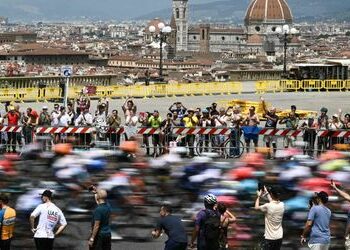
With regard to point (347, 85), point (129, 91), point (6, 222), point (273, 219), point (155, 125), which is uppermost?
point (347, 85)

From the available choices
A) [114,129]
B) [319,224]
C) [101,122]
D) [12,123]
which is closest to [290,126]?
[114,129]

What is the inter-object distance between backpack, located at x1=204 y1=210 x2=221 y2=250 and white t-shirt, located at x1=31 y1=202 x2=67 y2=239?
64.9 inches

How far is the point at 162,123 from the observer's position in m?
20.2

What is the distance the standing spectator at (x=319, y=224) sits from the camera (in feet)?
36.7

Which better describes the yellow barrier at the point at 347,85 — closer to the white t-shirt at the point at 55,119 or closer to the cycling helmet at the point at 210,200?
the white t-shirt at the point at 55,119

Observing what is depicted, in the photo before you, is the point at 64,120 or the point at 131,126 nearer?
the point at 131,126

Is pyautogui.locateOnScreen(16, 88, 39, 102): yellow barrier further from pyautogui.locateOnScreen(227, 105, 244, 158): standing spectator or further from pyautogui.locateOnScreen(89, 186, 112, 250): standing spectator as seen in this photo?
pyautogui.locateOnScreen(89, 186, 112, 250): standing spectator

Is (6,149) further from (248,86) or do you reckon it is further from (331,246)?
(248,86)

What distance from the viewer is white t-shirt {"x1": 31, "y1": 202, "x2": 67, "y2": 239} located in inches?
456

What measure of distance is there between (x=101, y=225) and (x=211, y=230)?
46.9 inches

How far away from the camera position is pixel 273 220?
37.3 ft

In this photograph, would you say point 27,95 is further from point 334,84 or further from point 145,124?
point 145,124

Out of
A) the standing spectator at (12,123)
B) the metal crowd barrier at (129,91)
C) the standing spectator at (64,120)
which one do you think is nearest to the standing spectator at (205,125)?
the standing spectator at (64,120)

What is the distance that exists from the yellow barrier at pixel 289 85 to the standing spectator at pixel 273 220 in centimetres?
2791
